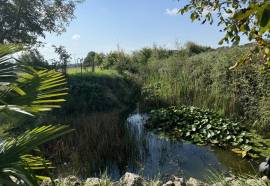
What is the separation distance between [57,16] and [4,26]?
2.07 metres

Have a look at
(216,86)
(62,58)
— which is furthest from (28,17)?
(216,86)

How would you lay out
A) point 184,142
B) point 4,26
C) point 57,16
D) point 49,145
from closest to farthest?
point 49,145 < point 184,142 < point 4,26 < point 57,16

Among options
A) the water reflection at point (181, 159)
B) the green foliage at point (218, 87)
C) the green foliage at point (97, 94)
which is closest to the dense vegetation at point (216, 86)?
the green foliage at point (218, 87)

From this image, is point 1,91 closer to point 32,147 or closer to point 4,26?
point 32,147

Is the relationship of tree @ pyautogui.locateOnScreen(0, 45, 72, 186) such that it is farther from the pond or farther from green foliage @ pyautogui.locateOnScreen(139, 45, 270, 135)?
green foliage @ pyautogui.locateOnScreen(139, 45, 270, 135)

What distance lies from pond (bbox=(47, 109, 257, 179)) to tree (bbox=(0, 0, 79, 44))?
687 centimetres

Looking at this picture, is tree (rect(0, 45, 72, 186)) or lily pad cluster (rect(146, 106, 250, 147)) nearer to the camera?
tree (rect(0, 45, 72, 186))

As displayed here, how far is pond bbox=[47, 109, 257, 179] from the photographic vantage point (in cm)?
598

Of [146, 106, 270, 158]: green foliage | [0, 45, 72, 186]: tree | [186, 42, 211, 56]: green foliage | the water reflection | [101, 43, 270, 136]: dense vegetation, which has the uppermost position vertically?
[186, 42, 211, 56]: green foliage

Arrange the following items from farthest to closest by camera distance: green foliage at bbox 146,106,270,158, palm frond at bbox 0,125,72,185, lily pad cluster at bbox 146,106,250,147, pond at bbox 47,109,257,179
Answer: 1. lily pad cluster at bbox 146,106,250,147
2. green foliage at bbox 146,106,270,158
3. pond at bbox 47,109,257,179
4. palm frond at bbox 0,125,72,185

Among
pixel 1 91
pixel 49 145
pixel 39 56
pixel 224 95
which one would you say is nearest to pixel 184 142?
pixel 224 95

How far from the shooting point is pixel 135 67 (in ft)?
54.7

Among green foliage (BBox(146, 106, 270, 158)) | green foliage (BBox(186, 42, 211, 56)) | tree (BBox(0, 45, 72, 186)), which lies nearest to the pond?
green foliage (BBox(146, 106, 270, 158))

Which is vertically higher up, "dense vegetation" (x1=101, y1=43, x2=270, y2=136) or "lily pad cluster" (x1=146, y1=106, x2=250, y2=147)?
"dense vegetation" (x1=101, y1=43, x2=270, y2=136)
